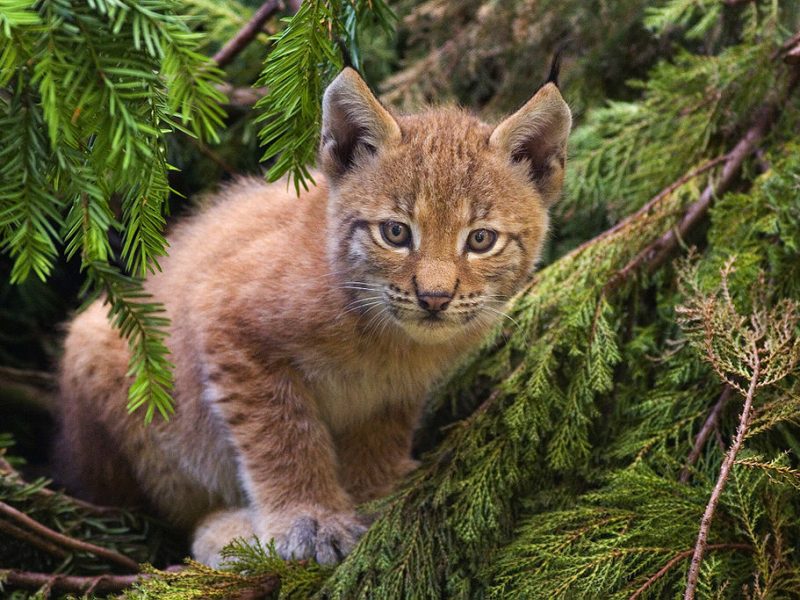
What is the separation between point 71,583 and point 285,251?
1.41 meters

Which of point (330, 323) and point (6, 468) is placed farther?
point (6, 468)

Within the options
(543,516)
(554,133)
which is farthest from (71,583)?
(554,133)

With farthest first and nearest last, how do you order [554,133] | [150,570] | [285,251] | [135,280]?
[285,251], [554,133], [150,570], [135,280]

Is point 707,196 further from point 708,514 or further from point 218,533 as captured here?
point 218,533

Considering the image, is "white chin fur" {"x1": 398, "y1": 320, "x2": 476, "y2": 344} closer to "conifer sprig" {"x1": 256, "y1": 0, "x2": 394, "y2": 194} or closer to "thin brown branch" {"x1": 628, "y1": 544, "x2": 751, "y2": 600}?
"conifer sprig" {"x1": 256, "y1": 0, "x2": 394, "y2": 194}

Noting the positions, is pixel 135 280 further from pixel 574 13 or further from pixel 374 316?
pixel 574 13

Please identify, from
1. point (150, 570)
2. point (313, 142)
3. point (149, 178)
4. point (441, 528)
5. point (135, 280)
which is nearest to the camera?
point (149, 178)

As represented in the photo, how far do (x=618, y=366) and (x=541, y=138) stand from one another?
0.93 meters

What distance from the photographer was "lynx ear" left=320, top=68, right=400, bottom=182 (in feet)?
9.57

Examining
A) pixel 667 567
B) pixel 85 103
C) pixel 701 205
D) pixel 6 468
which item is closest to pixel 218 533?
pixel 6 468

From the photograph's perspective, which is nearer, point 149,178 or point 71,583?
point 149,178

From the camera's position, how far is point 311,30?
2305 mm

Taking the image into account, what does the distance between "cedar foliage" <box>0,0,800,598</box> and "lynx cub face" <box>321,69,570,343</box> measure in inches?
11.8

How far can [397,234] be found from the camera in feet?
9.80
